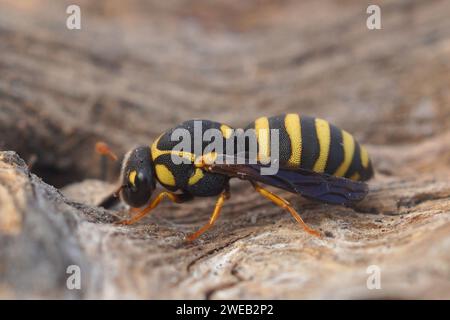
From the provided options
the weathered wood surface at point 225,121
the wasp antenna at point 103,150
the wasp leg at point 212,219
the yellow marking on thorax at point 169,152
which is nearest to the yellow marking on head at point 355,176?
the weathered wood surface at point 225,121

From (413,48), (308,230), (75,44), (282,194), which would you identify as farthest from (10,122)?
(413,48)

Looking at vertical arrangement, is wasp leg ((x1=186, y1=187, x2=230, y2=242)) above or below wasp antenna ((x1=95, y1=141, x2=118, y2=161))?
below

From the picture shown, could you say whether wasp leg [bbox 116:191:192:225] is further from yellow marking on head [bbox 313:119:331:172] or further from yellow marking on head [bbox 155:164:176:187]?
yellow marking on head [bbox 313:119:331:172]

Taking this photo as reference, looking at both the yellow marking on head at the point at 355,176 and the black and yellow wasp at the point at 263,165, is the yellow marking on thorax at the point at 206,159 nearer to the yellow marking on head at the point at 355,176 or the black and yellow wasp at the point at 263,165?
the black and yellow wasp at the point at 263,165

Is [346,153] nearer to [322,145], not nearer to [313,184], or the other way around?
[322,145]

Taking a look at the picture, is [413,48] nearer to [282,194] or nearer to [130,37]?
[282,194]

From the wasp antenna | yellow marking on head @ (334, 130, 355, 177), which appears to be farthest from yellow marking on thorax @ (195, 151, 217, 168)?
yellow marking on head @ (334, 130, 355, 177)

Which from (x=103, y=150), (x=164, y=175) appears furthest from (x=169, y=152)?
(x=103, y=150)

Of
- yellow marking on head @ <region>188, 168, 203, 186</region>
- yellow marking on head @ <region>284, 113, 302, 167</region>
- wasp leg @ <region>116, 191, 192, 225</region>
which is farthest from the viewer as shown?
yellow marking on head @ <region>188, 168, 203, 186</region>
